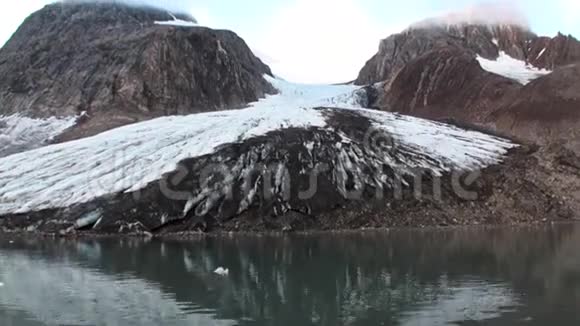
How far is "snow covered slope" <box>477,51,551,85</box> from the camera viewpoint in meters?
135

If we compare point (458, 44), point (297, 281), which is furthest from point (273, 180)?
point (458, 44)

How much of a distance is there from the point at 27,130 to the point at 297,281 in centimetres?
7546

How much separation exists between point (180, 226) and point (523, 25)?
442 ft

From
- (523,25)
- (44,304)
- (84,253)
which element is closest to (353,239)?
(84,253)

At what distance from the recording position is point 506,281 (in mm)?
25453

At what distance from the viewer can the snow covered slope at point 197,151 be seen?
165 ft

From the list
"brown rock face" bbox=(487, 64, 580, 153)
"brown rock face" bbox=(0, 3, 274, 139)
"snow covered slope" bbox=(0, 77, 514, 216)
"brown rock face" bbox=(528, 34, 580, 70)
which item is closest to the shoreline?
"snow covered slope" bbox=(0, 77, 514, 216)

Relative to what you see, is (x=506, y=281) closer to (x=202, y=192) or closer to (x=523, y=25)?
(x=202, y=192)

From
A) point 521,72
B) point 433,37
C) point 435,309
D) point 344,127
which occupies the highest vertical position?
point 433,37

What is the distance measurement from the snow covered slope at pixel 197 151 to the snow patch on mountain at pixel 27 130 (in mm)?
26444

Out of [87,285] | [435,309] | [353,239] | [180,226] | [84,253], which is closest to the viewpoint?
[435,309]

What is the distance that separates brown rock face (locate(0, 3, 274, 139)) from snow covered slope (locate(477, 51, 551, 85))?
47746 millimetres

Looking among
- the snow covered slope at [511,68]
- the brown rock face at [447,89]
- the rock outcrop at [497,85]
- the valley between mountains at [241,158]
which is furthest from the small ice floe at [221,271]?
the snow covered slope at [511,68]

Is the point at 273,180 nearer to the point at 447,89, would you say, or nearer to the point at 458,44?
the point at 447,89
